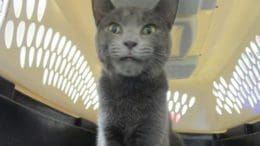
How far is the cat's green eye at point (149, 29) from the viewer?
0.83 m

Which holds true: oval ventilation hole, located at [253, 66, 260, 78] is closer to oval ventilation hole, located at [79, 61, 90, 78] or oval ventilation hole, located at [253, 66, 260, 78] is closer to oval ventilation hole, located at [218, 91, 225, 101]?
oval ventilation hole, located at [218, 91, 225, 101]

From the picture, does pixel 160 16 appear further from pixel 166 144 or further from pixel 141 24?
pixel 166 144

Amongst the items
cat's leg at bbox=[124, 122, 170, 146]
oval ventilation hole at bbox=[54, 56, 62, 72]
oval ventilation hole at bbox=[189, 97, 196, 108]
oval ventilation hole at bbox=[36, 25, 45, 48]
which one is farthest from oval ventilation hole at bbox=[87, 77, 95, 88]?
cat's leg at bbox=[124, 122, 170, 146]

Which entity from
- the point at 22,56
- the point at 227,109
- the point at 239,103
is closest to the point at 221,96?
the point at 227,109

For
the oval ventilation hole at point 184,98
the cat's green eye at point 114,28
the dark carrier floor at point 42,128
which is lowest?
the dark carrier floor at point 42,128

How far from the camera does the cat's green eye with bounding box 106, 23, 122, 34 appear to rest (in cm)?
83

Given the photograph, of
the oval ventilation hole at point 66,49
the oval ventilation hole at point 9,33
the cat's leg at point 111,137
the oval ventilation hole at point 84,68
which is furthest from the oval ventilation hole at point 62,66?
the cat's leg at point 111,137

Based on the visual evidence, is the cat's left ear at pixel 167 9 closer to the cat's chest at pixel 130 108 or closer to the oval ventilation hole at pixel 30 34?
the cat's chest at pixel 130 108

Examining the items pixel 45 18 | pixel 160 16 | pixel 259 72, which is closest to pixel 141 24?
pixel 160 16

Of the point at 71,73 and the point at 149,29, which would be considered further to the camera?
the point at 71,73

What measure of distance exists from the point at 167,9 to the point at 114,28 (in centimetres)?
13

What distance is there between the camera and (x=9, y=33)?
0.89m

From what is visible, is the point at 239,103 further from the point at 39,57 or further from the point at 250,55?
the point at 39,57

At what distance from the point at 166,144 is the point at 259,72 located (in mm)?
451
